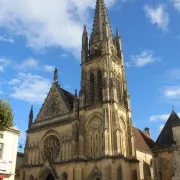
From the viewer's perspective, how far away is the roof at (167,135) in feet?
124

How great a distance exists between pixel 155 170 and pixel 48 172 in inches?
545

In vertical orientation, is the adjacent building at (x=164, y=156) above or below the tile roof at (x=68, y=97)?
below

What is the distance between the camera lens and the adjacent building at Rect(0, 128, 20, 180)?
2369 cm

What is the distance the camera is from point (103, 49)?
37656 millimetres

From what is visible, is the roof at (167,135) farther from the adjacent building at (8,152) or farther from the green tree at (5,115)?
the green tree at (5,115)

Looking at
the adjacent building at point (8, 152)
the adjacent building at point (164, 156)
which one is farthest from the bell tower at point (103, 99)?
the adjacent building at point (8, 152)

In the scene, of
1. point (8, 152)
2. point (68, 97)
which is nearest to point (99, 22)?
point (68, 97)

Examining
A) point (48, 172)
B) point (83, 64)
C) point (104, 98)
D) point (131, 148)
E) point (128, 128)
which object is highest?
point (83, 64)

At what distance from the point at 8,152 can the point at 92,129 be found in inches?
478

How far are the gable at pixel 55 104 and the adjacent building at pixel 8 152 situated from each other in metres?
12.5

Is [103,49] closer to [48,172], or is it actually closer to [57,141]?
[57,141]

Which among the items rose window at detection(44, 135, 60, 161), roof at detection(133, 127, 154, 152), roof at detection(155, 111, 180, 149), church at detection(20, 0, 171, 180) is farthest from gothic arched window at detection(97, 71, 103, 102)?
roof at detection(155, 111, 180, 149)

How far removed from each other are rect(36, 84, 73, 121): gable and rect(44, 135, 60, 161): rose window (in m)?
3.16

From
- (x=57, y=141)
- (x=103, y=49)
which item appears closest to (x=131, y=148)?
(x=57, y=141)
